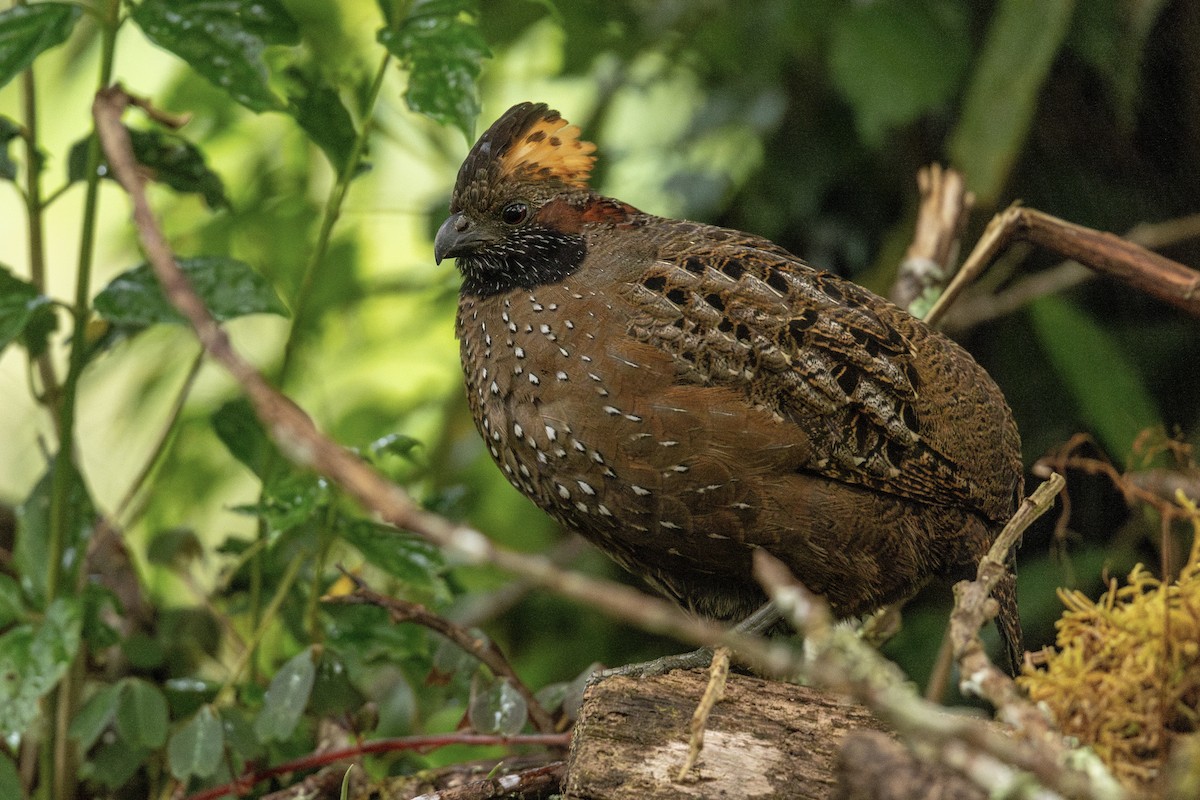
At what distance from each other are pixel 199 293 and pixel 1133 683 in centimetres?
208

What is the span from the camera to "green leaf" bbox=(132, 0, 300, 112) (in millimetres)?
2777

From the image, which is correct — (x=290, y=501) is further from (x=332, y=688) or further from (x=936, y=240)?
(x=936, y=240)

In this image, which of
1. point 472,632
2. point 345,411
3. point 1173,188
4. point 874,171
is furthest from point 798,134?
point 472,632

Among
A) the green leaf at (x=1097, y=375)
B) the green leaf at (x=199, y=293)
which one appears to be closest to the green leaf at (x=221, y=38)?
the green leaf at (x=199, y=293)

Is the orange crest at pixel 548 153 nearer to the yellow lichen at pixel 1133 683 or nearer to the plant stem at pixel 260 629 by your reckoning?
the plant stem at pixel 260 629

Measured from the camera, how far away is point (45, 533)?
308cm

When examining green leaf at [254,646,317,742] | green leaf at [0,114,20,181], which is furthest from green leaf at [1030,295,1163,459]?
green leaf at [0,114,20,181]

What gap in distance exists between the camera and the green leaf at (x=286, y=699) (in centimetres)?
281

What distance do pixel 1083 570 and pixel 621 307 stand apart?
2070 mm

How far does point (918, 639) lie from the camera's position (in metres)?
4.07

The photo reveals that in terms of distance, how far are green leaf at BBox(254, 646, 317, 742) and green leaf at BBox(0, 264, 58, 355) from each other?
985mm

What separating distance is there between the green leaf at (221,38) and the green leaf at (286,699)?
1.31m

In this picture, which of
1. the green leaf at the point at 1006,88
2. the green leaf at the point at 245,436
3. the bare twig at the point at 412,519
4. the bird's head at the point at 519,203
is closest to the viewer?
the bare twig at the point at 412,519

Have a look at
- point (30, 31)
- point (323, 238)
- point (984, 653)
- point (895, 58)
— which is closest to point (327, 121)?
point (323, 238)
